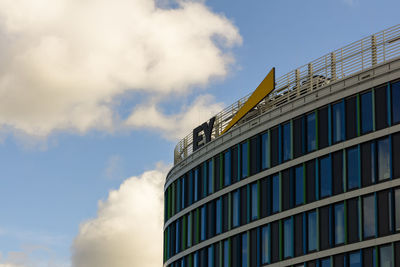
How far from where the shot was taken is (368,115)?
59.2m

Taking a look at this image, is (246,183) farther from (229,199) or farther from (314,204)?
(314,204)

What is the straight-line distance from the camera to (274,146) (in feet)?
223

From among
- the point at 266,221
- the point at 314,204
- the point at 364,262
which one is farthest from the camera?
the point at 266,221

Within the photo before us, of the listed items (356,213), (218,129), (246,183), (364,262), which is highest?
(218,129)

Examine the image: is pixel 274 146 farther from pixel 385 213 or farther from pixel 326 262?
pixel 385 213

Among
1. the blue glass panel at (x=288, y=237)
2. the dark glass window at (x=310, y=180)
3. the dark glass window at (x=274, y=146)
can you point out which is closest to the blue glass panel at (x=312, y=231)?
the dark glass window at (x=310, y=180)

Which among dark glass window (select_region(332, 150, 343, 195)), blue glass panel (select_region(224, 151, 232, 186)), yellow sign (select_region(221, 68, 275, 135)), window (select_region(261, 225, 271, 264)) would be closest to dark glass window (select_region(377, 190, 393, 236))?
dark glass window (select_region(332, 150, 343, 195))

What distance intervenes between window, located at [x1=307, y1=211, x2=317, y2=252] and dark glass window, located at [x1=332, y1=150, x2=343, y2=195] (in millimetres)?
2951

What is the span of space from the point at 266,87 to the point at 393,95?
48.2ft

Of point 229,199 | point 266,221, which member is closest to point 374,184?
point 266,221

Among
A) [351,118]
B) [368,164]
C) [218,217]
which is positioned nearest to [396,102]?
[351,118]

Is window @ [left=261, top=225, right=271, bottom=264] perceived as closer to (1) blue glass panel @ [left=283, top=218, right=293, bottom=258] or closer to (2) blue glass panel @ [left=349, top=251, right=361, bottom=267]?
(1) blue glass panel @ [left=283, top=218, right=293, bottom=258]

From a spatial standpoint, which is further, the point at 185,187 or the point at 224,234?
the point at 185,187

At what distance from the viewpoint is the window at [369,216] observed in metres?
57.4
